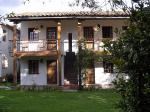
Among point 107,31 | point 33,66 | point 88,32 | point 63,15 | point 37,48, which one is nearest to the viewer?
point 63,15

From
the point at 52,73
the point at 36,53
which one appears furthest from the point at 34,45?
the point at 52,73

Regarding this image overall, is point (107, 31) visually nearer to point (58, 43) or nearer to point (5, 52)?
point (58, 43)

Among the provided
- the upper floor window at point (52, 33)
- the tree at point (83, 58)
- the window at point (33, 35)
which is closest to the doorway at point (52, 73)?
the upper floor window at point (52, 33)

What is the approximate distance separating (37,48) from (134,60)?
98.2 feet

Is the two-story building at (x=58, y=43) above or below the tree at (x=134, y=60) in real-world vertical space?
above

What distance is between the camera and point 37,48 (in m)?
37.8

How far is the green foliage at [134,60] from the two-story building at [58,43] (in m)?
27.8

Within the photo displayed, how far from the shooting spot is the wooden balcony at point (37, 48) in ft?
121

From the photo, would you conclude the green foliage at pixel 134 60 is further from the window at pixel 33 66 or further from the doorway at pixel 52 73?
the window at pixel 33 66

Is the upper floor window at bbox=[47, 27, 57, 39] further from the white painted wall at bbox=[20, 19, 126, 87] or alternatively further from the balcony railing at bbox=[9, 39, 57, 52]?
the balcony railing at bbox=[9, 39, 57, 52]

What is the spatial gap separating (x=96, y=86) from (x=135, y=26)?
2880cm

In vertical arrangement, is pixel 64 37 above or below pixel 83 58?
above

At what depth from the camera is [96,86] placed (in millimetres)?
37000

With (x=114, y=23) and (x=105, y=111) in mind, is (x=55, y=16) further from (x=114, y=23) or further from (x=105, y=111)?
(x=105, y=111)
